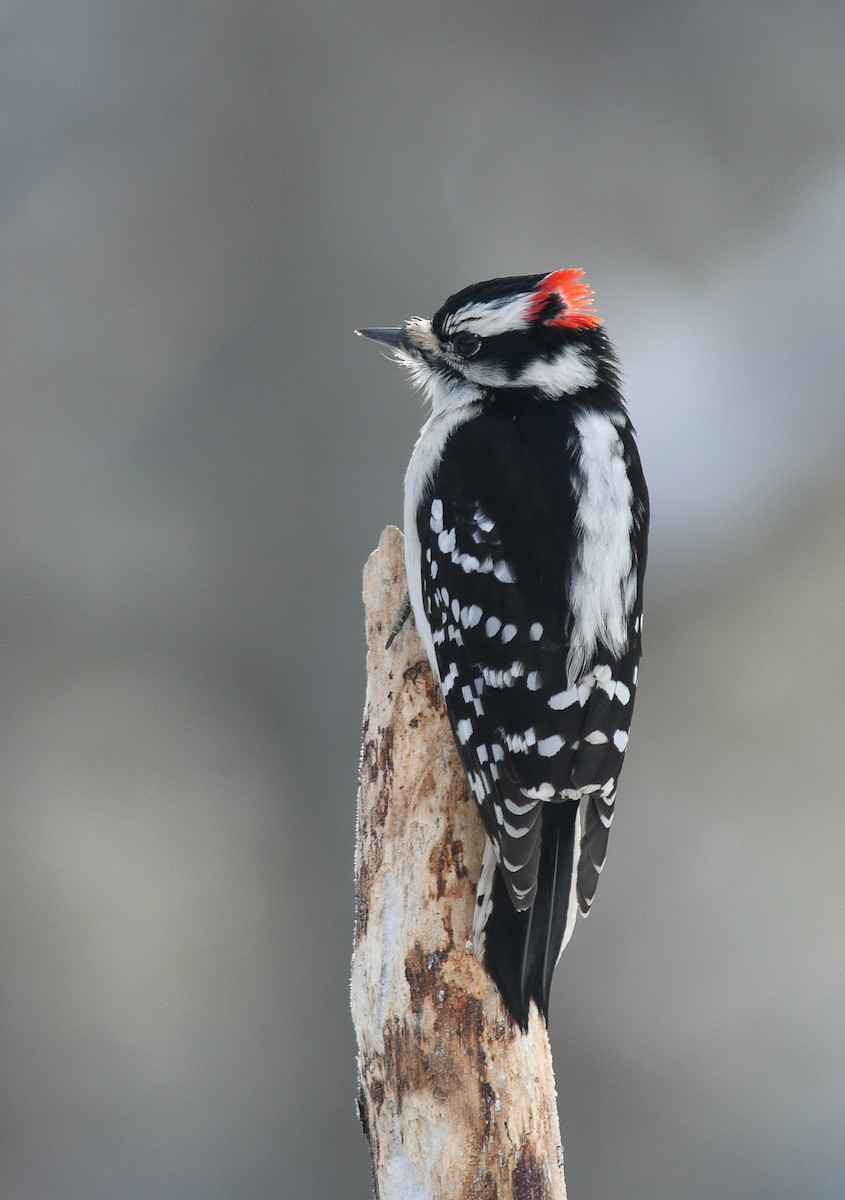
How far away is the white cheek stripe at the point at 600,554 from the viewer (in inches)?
61.9

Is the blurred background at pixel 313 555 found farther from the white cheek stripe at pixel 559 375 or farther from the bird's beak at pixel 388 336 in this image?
the white cheek stripe at pixel 559 375

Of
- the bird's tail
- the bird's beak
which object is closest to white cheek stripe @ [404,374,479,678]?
the bird's beak

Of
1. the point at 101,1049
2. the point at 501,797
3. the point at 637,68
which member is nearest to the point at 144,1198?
the point at 101,1049

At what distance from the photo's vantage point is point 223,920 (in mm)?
3283

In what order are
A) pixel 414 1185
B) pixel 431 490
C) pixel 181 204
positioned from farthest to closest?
pixel 181 204 < pixel 431 490 < pixel 414 1185

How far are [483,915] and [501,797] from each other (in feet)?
0.50

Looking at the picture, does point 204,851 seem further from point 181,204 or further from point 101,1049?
point 181,204

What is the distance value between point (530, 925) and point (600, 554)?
0.53 m

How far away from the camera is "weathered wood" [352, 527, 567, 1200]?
137cm

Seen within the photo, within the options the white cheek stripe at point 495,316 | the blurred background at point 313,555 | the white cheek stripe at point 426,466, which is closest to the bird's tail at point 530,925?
the white cheek stripe at point 426,466

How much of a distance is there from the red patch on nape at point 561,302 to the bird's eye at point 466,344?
0.31 feet

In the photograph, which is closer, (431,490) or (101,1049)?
(431,490)

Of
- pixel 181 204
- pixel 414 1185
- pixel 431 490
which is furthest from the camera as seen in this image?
pixel 181 204

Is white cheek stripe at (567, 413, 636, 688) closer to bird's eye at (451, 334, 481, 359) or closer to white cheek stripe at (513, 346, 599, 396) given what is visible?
white cheek stripe at (513, 346, 599, 396)
